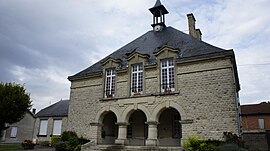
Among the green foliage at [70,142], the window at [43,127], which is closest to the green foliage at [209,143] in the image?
the green foliage at [70,142]

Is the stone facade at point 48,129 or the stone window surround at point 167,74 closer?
the stone window surround at point 167,74

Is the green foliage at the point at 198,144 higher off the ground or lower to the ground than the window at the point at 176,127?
lower

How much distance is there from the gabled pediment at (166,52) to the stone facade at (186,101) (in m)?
0.72

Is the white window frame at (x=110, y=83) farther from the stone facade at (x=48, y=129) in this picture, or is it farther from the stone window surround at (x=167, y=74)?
the stone facade at (x=48, y=129)

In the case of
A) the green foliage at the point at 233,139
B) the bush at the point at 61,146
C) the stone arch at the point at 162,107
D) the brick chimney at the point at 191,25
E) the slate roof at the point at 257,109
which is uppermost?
the brick chimney at the point at 191,25

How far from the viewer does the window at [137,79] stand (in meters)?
13.6

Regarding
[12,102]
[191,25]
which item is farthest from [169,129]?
[12,102]

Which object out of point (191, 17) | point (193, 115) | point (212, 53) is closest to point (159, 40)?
point (191, 17)

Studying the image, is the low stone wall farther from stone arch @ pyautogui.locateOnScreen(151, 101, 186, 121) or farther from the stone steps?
the stone steps

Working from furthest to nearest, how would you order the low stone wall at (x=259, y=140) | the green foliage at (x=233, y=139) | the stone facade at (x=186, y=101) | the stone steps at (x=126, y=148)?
the low stone wall at (x=259, y=140)
the stone steps at (x=126, y=148)
the stone facade at (x=186, y=101)
the green foliage at (x=233, y=139)

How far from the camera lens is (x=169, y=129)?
521 inches

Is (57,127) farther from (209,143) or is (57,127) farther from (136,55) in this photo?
(209,143)

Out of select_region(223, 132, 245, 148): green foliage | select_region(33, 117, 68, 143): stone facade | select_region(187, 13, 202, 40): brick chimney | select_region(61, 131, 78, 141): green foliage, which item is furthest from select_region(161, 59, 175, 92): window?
select_region(33, 117, 68, 143): stone facade

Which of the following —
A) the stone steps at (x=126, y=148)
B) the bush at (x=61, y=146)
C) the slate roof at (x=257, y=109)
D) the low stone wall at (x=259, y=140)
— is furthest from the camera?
the slate roof at (x=257, y=109)
